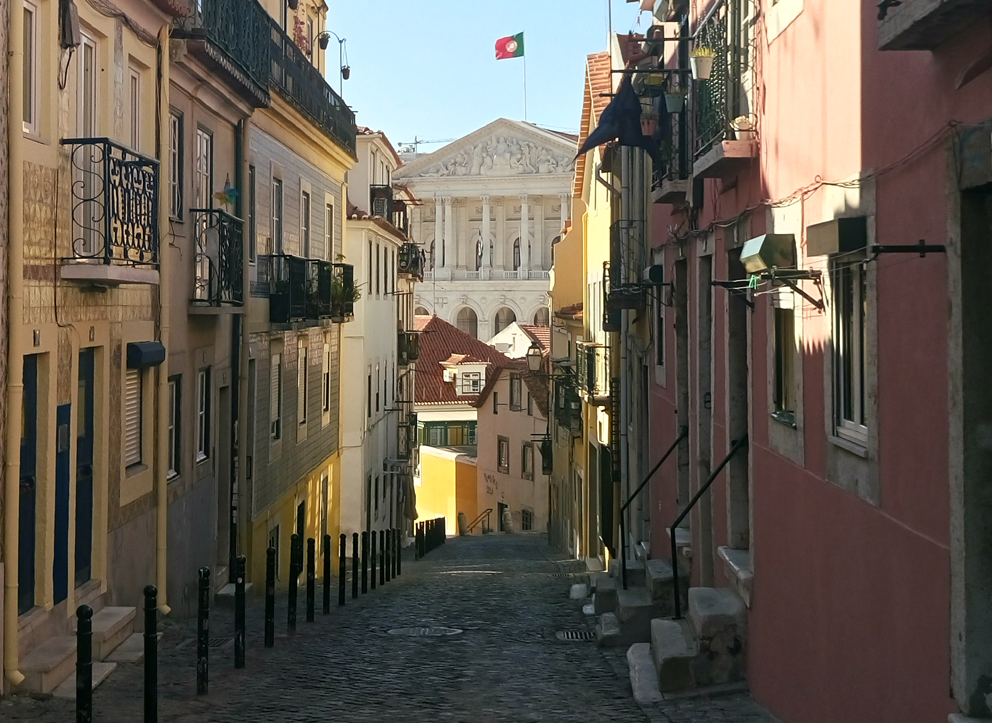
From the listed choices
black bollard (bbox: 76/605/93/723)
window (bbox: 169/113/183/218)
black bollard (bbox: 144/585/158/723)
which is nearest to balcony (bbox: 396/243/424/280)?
window (bbox: 169/113/183/218)

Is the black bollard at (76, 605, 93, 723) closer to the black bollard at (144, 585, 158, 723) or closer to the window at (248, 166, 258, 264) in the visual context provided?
the black bollard at (144, 585, 158, 723)

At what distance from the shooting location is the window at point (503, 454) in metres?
46.8

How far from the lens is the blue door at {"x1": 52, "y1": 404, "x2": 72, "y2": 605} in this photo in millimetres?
9188

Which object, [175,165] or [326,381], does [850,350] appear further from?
[326,381]

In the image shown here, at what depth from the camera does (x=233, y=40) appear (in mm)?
14789

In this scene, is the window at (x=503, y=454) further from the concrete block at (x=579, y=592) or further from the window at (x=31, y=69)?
the window at (x=31, y=69)

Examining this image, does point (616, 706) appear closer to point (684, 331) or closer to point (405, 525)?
point (684, 331)

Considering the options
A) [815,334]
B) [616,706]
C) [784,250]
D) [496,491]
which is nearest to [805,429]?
[815,334]

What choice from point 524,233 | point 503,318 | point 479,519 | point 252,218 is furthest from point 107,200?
point 503,318

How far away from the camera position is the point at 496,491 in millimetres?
47938

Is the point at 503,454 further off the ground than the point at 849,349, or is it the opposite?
the point at 849,349

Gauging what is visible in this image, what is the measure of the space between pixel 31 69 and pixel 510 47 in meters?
54.2

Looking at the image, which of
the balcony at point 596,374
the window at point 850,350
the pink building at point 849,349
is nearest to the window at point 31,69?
the pink building at point 849,349

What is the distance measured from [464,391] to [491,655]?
43.4 m
